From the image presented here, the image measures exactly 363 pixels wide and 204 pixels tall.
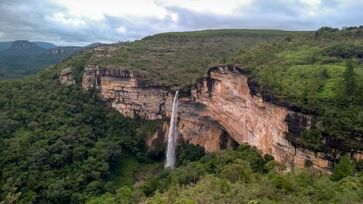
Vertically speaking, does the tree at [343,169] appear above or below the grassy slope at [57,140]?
above

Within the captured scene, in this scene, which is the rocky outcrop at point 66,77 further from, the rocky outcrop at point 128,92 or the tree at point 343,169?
the tree at point 343,169

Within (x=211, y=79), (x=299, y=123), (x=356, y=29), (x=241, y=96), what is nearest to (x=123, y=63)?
(x=211, y=79)

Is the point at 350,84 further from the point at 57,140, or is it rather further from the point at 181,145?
the point at 57,140

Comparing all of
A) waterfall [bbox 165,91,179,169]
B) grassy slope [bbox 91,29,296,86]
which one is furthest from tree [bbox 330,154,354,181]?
waterfall [bbox 165,91,179,169]

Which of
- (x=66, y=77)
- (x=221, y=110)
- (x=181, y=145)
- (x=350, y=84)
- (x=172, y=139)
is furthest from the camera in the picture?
(x=66, y=77)

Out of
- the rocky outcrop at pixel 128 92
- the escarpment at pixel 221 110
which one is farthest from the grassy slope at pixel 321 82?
the rocky outcrop at pixel 128 92

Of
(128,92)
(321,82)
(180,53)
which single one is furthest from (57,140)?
(321,82)

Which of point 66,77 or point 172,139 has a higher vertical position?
point 66,77
